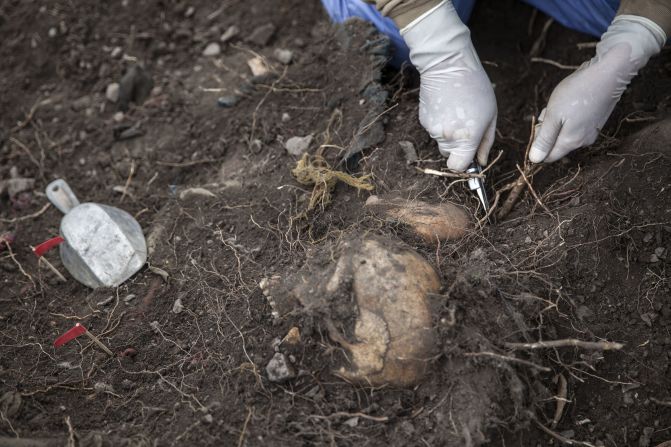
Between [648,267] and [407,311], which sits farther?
[648,267]

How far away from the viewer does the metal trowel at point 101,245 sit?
5.91ft

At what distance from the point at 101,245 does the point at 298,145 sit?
77 cm

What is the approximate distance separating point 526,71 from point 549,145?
61 cm

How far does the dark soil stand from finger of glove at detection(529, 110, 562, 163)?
12cm

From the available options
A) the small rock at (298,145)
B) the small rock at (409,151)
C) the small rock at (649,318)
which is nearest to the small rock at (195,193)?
the small rock at (298,145)

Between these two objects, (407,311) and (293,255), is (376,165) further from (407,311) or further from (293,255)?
(407,311)

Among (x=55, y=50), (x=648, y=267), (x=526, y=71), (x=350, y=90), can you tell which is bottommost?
(x=648, y=267)

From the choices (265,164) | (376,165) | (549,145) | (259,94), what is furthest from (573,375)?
(259,94)

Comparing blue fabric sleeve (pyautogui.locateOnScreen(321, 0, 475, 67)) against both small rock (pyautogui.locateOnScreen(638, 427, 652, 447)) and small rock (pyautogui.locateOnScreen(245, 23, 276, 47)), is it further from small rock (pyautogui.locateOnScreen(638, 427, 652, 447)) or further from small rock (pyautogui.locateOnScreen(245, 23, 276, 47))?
small rock (pyautogui.locateOnScreen(638, 427, 652, 447))

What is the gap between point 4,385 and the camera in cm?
155

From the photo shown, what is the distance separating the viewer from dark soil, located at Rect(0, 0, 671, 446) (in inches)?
55.0

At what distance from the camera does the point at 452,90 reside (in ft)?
5.91

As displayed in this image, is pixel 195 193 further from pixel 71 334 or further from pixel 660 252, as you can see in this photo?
pixel 660 252

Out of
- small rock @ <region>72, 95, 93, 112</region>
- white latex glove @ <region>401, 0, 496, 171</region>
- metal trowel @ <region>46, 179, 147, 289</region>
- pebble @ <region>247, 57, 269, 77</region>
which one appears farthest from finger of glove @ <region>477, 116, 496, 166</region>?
small rock @ <region>72, 95, 93, 112</region>
